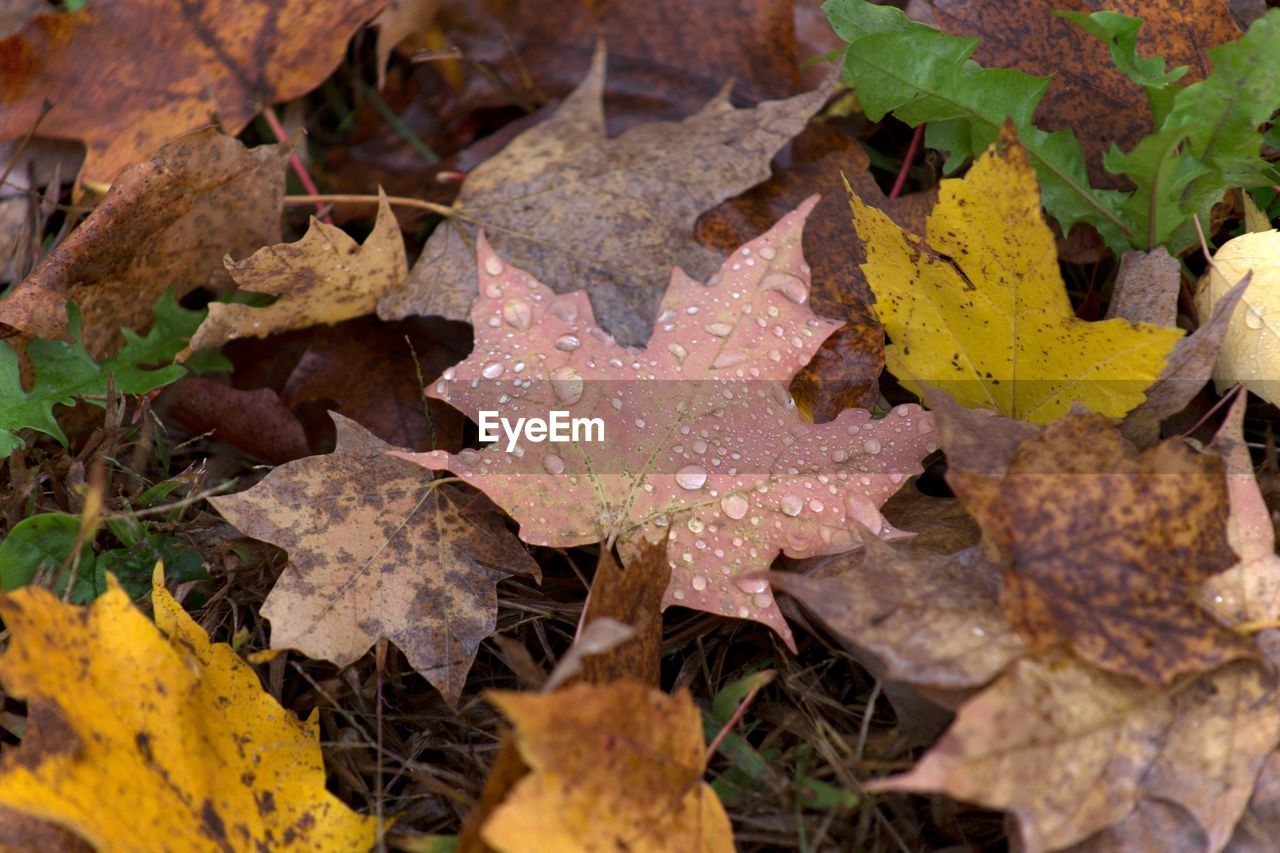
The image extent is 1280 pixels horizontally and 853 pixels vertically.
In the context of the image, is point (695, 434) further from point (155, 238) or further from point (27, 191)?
point (27, 191)

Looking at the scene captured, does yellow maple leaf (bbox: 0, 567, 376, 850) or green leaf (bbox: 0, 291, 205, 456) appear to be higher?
green leaf (bbox: 0, 291, 205, 456)

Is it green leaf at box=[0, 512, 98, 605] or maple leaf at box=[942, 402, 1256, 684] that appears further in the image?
green leaf at box=[0, 512, 98, 605]

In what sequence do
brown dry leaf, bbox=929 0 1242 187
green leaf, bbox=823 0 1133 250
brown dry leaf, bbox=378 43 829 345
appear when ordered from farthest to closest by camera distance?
1. brown dry leaf, bbox=378 43 829 345
2. brown dry leaf, bbox=929 0 1242 187
3. green leaf, bbox=823 0 1133 250

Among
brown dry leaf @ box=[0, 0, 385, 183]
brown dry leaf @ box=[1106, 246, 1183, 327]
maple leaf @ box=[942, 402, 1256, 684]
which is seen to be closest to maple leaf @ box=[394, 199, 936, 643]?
maple leaf @ box=[942, 402, 1256, 684]

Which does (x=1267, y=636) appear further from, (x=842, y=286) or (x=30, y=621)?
(x=30, y=621)

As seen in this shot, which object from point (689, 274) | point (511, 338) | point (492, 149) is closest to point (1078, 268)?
point (689, 274)

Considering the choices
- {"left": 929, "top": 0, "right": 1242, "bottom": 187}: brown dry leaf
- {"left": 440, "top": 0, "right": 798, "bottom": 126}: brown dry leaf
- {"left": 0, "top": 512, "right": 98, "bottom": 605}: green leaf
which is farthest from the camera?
{"left": 440, "top": 0, "right": 798, "bottom": 126}: brown dry leaf

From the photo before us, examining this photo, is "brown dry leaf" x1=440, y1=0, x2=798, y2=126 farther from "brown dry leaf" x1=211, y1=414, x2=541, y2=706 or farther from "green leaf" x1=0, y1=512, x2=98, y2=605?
"green leaf" x1=0, y1=512, x2=98, y2=605

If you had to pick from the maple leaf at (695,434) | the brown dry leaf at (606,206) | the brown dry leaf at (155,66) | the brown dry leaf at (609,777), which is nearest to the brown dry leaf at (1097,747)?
the brown dry leaf at (609,777)
